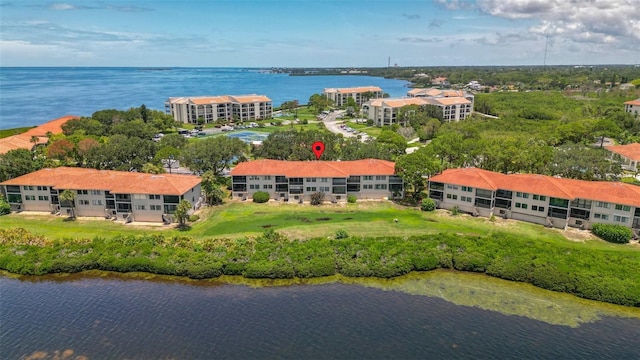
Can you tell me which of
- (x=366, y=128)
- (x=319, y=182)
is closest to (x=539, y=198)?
(x=319, y=182)

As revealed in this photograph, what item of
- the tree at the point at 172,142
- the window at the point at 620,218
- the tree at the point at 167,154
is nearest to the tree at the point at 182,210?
the tree at the point at 167,154

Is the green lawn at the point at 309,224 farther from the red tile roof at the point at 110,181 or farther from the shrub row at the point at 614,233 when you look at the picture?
the red tile roof at the point at 110,181

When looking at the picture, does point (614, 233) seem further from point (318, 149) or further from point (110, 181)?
point (110, 181)

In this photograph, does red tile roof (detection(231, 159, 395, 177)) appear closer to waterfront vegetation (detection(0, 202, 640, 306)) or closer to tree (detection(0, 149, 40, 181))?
waterfront vegetation (detection(0, 202, 640, 306))

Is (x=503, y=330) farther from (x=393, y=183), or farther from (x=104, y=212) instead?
(x=104, y=212)

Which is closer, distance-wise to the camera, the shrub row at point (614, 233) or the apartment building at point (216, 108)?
the shrub row at point (614, 233)

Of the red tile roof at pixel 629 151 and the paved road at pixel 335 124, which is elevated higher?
the red tile roof at pixel 629 151

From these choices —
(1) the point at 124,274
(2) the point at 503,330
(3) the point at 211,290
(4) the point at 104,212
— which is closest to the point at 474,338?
(2) the point at 503,330
